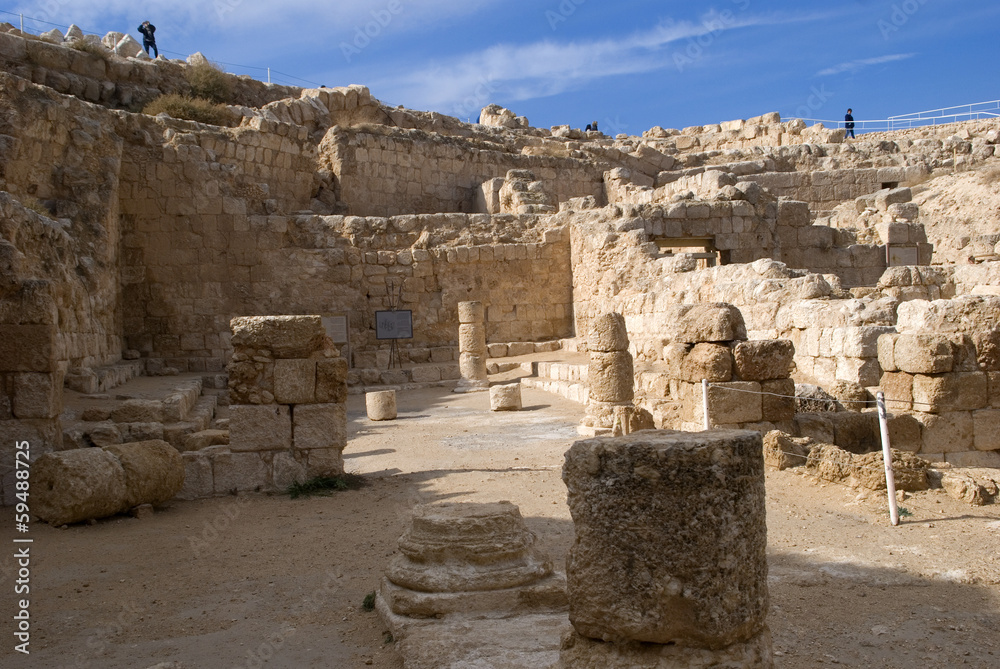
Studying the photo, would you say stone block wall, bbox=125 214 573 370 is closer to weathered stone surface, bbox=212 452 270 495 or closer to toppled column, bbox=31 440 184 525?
weathered stone surface, bbox=212 452 270 495

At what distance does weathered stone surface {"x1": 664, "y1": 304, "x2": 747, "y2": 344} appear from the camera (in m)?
8.14

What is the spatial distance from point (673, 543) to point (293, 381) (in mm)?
5146

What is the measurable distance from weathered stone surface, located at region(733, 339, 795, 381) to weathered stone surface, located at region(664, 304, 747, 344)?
177 mm

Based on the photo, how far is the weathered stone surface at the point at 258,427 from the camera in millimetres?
7332

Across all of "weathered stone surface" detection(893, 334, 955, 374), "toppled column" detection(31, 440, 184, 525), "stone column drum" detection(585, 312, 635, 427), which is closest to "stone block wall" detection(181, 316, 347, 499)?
"toppled column" detection(31, 440, 184, 525)

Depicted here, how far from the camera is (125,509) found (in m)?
6.54

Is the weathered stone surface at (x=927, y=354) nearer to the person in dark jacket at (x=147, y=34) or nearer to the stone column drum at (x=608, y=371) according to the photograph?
the stone column drum at (x=608, y=371)

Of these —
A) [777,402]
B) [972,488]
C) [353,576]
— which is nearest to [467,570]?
[353,576]

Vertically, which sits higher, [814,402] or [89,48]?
[89,48]

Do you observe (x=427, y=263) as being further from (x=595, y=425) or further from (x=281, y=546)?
(x=281, y=546)

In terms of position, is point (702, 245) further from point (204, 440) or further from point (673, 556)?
point (673, 556)

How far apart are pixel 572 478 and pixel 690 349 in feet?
18.1

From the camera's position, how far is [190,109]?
61.4ft

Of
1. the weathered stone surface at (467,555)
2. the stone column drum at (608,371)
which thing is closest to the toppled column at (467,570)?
the weathered stone surface at (467,555)
